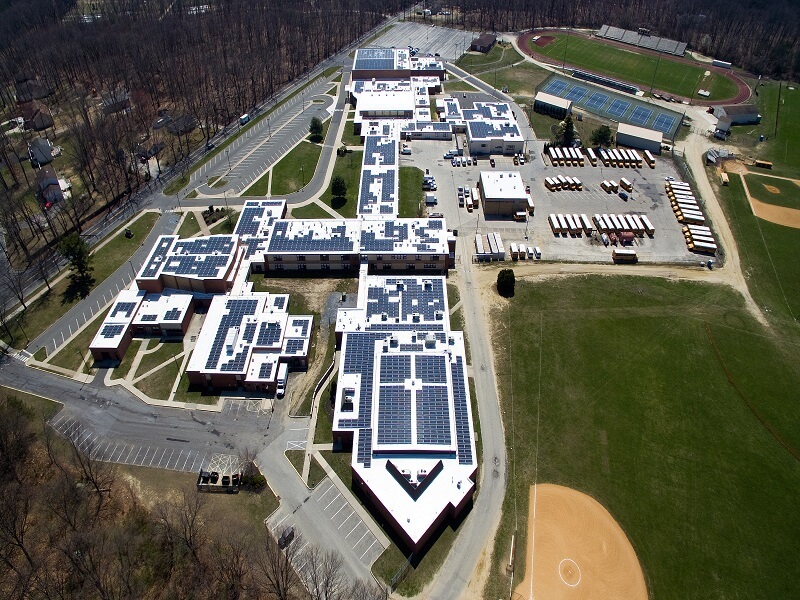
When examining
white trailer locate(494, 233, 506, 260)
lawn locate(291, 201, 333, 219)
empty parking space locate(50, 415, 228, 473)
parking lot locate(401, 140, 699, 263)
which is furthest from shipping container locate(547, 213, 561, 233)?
empty parking space locate(50, 415, 228, 473)

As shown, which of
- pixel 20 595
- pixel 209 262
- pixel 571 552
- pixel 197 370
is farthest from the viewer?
pixel 209 262

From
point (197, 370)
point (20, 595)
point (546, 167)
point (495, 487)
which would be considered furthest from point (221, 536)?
point (546, 167)

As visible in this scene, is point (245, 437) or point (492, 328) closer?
point (245, 437)

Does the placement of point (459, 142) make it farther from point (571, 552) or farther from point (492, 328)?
point (571, 552)

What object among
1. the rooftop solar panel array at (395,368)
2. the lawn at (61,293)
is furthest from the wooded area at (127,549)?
the lawn at (61,293)

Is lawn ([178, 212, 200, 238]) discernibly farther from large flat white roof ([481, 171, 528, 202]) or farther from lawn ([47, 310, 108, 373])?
large flat white roof ([481, 171, 528, 202])

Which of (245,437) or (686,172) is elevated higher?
(686,172)

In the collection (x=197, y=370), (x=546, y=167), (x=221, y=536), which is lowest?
(x=221, y=536)

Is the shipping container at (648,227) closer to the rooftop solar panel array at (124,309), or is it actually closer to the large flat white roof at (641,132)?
the large flat white roof at (641,132)
